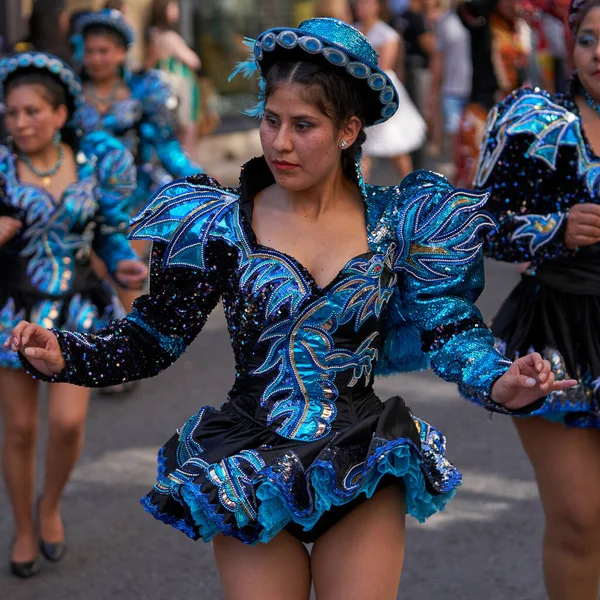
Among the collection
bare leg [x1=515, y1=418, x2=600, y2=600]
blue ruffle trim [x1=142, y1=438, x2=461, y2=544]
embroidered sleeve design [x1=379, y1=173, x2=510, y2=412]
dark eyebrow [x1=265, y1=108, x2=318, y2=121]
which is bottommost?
bare leg [x1=515, y1=418, x2=600, y2=600]

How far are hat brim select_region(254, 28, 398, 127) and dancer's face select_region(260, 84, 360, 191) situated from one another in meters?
0.09

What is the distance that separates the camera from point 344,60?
9.99ft

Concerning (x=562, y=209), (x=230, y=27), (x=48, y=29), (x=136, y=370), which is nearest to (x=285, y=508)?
(x=136, y=370)

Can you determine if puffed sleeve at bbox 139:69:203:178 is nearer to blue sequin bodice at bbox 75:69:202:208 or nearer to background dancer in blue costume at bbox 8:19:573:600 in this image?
blue sequin bodice at bbox 75:69:202:208

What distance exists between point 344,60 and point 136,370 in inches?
37.8

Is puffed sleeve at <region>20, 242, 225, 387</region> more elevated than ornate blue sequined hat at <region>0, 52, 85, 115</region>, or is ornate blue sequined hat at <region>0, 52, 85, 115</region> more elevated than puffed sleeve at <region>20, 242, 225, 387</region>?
ornate blue sequined hat at <region>0, 52, 85, 115</region>

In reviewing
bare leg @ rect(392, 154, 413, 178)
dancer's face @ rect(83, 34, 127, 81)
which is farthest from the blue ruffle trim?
bare leg @ rect(392, 154, 413, 178)

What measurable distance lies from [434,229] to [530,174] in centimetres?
82

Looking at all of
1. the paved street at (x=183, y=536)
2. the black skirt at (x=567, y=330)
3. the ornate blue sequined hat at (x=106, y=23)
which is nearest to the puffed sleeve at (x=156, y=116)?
the ornate blue sequined hat at (x=106, y=23)

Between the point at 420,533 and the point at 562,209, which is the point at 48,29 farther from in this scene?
the point at 562,209

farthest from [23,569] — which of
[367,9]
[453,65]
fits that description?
[453,65]

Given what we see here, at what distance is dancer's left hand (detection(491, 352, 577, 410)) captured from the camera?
2.88m

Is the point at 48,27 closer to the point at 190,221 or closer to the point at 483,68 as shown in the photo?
the point at 483,68

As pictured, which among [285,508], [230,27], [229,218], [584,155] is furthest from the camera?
[230,27]
